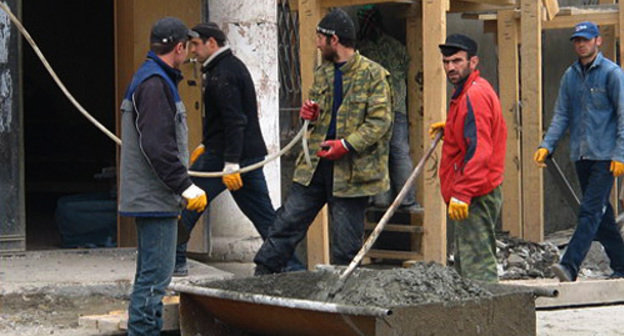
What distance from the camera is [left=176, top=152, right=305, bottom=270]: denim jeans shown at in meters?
9.15

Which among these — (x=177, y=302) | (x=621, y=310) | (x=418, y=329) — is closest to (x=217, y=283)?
(x=177, y=302)

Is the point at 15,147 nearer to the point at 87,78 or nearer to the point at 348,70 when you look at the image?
the point at 348,70

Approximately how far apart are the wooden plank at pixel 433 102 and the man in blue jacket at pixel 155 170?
3.06 m

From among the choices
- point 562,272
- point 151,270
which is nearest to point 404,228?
point 562,272

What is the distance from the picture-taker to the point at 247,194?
9.19 metres

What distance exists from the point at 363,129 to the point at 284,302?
6.84ft

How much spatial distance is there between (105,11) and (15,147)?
10.3 m

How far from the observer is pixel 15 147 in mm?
9633

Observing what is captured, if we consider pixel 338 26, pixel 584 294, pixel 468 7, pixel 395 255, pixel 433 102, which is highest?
pixel 468 7

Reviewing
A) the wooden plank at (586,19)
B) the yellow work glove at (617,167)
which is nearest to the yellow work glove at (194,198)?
the yellow work glove at (617,167)

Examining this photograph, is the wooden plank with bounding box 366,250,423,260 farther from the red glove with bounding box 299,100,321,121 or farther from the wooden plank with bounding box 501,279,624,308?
the red glove with bounding box 299,100,321,121

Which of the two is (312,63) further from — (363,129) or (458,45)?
(458,45)

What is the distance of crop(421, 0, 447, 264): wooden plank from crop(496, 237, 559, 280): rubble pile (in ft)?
2.74

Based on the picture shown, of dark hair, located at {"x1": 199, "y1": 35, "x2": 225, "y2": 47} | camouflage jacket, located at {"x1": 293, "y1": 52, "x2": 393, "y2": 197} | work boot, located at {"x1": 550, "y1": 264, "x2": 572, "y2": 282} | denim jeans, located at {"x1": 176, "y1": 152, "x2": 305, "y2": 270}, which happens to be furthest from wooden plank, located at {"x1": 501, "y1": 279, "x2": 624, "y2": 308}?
dark hair, located at {"x1": 199, "y1": 35, "x2": 225, "y2": 47}
